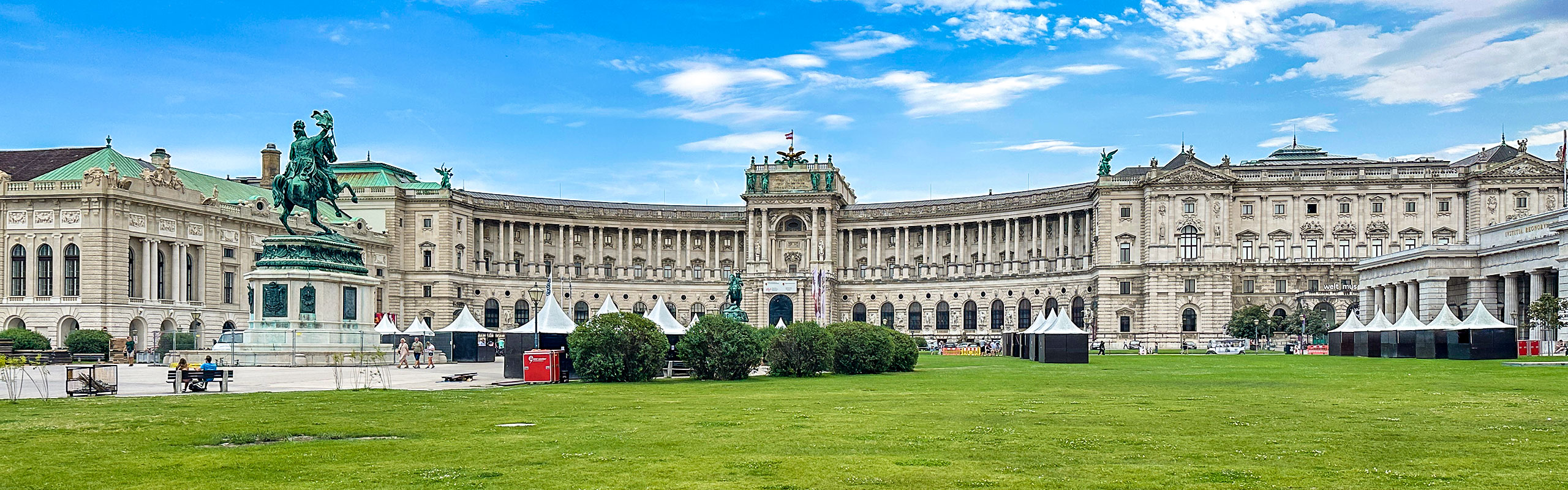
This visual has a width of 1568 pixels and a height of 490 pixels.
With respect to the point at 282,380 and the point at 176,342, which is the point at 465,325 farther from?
the point at 282,380

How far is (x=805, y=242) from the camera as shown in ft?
479

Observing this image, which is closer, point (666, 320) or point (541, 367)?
point (541, 367)

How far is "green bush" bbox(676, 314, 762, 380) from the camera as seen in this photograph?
45.8 m

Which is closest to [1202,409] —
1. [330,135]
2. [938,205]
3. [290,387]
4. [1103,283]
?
[290,387]

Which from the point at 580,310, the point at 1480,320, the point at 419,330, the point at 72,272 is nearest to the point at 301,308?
the point at 419,330

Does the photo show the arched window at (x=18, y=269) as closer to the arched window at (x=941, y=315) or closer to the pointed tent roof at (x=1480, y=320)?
Result: the pointed tent roof at (x=1480, y=320)

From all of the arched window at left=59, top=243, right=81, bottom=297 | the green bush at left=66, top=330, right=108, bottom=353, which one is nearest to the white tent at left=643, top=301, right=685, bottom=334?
the green bush at left=66, top=330, right=108, bottom=353

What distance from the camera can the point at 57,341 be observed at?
3305 inches

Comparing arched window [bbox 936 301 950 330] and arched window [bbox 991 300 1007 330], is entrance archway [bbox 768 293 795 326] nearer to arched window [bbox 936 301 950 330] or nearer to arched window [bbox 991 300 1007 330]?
arched window [bbox 936 301 950 330]

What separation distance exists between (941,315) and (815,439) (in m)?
121

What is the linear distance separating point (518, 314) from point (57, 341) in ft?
196

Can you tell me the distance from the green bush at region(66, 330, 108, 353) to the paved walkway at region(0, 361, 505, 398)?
14.5 meters

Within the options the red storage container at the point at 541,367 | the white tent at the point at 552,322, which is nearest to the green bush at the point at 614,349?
the red storage container at the point at 541,367

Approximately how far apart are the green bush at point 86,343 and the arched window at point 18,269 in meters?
13.9
